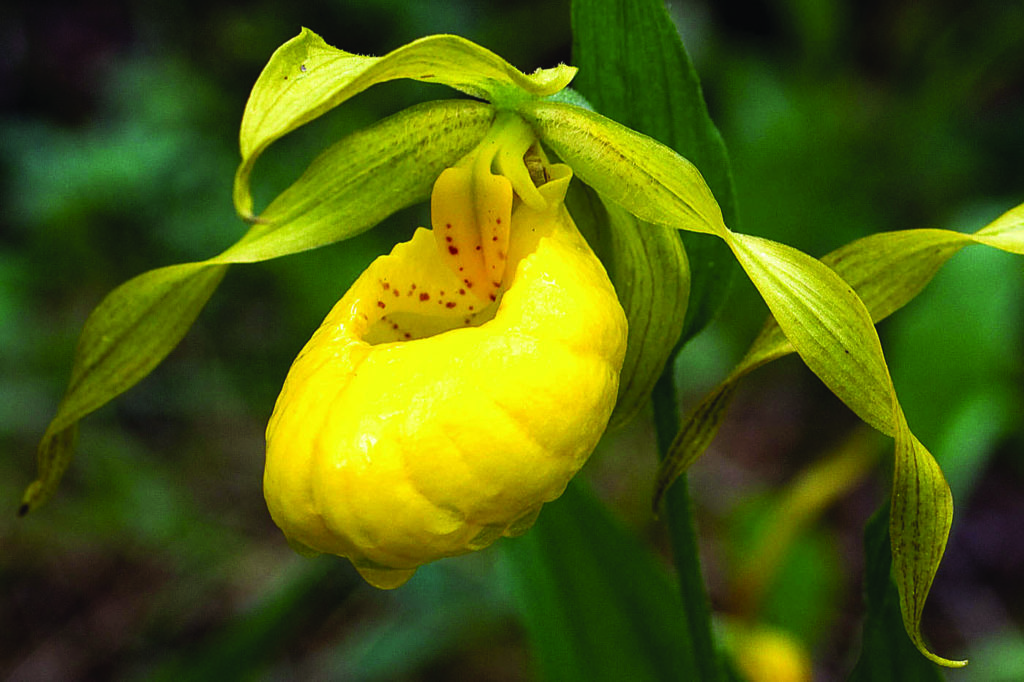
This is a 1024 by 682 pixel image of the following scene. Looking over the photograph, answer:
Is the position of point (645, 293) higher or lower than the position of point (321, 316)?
higher

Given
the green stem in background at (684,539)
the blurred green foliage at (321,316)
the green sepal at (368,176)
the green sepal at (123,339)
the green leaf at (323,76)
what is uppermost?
the green leaf at (323,76)

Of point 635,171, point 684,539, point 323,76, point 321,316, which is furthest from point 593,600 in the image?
point 321,316

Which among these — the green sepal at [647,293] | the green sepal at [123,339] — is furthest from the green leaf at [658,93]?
the green sepal at [123,339]

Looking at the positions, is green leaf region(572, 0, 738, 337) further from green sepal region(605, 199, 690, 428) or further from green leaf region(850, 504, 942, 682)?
green leaf region(850, 504, 942, 682)

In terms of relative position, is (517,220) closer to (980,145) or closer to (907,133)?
(907,133)

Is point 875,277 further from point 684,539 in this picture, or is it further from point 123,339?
point 123,339

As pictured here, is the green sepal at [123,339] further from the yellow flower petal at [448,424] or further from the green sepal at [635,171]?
the green sepal at [635,171]
